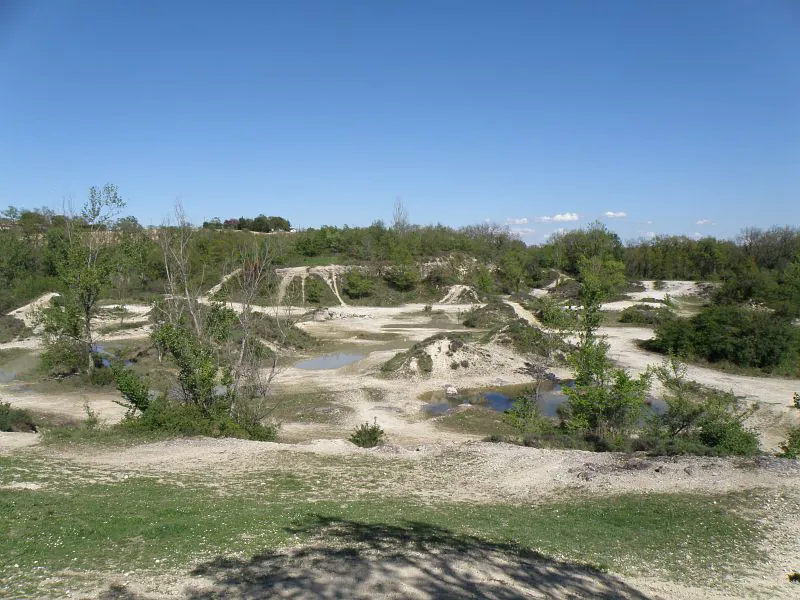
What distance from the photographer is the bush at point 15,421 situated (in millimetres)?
20627

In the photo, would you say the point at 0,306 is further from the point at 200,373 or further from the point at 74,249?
the point at 200,373

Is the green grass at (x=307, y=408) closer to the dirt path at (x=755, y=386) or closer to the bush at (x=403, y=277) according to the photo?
the dirt path at (x=755, y=386)

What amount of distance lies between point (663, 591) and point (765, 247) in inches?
4097

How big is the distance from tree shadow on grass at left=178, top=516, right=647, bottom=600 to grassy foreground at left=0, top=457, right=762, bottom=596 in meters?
0.27

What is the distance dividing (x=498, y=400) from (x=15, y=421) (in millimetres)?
21771

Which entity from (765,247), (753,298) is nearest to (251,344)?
(753,298)

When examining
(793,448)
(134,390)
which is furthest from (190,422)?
(793,448)

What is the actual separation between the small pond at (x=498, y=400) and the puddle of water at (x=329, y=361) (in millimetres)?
9919

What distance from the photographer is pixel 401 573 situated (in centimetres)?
850

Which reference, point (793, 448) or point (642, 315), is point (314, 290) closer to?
point (642, 315)

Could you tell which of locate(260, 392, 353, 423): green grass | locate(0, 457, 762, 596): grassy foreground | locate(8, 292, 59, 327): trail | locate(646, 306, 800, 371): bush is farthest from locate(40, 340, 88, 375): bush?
locate(646, 306, 800, 371): bush

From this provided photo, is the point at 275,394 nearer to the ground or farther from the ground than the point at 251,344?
nearer to the ground

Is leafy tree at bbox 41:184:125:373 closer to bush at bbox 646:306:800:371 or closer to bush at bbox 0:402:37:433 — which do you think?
bush at bbox 0:402:37:433

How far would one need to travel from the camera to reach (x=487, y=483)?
1563cm
